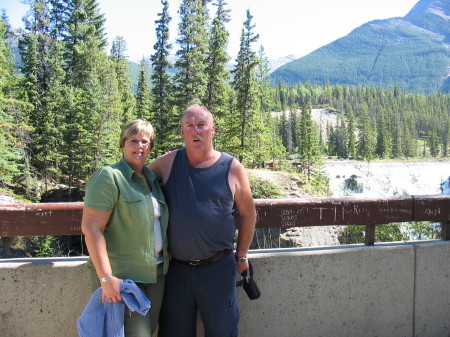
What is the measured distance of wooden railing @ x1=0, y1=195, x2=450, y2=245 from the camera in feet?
10.8

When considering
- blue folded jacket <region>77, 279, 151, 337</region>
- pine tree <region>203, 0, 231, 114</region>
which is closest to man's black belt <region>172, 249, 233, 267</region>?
blue folded jacket <region>77, 279, 151, 337</region>

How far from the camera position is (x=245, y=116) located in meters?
37.4

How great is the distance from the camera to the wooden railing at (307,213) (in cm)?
329

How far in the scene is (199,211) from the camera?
2826 millimetres

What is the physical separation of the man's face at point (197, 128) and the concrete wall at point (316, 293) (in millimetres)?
1173

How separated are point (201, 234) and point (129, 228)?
0.48 m

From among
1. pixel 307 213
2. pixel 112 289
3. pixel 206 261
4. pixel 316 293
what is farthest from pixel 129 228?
pixel 316 293

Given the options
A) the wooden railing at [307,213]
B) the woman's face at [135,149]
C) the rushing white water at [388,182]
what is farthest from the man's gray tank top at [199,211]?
the rushing white water at [388,182]

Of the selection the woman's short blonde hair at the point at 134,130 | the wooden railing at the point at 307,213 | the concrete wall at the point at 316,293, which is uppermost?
the woman's short blonde hair at the point at 134,130

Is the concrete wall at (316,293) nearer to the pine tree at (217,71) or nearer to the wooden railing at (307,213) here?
the wooden railing at (307,213)

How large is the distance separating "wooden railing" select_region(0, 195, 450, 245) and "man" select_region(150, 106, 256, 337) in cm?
66

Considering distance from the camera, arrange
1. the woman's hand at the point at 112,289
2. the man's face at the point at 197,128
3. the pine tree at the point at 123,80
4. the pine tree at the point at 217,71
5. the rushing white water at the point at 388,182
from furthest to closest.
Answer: the pine tree at the point at 123,80 → the pine tree at the point at 217,71 → the rushing white water at the point at 388,182 → the man's face at the point at 197,128 → the woman's hand at the point at 112,289

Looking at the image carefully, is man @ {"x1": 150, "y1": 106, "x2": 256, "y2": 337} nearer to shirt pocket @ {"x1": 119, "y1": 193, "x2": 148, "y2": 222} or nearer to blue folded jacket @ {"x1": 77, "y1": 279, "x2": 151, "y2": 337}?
shirt pocket @ {"x1": 119, "y1": 193, "x2": 148, "y2": 222}

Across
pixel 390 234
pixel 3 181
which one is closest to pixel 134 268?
pixel 390 234
